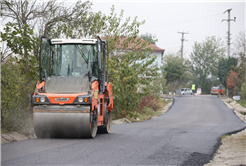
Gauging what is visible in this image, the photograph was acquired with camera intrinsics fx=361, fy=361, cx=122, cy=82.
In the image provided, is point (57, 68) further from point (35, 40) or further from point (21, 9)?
point (21, 9)

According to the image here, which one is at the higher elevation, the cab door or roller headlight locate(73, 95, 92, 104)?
the cab door

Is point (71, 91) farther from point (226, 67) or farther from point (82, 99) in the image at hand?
point (226, 67)

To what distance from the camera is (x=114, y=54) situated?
23.3 m

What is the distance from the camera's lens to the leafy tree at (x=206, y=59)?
305 feet

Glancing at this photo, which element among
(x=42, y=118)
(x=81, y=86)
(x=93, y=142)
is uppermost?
(x=81, y=86)

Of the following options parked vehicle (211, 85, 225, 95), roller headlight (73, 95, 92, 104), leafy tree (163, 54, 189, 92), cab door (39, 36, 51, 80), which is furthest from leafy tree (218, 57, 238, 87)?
roller headlight (73, 95, 92, 104)

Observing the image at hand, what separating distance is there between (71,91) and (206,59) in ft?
284

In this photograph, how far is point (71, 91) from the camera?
10.8 meters

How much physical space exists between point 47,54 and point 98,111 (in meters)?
2.49

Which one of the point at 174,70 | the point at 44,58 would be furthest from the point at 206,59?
the point at 44,58

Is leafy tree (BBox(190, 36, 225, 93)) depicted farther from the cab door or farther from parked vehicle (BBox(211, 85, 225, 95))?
the cab door

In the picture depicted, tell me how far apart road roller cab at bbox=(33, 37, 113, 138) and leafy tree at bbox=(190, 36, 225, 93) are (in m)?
82.4

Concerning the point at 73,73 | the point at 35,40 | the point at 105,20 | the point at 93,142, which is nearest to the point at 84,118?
the point at 93,142

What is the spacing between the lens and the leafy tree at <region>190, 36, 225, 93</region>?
9294 centimetres
